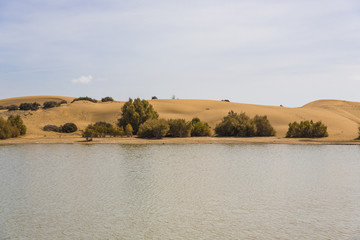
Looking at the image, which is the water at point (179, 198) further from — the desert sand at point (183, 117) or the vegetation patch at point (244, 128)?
the vegetation patch at point (244, 128)

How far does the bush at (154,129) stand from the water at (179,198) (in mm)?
14015

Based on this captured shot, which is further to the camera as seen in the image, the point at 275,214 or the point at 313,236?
the point at 275,214

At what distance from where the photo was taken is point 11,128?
1438 inches

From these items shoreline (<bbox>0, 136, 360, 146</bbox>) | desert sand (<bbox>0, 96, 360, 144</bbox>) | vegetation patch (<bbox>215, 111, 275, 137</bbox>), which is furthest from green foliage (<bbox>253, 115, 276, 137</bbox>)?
shoreline (<bbox>0, 136, 360, 146</bbox>)

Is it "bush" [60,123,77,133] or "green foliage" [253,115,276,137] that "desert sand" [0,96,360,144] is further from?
"bush" [60,123,77,133]

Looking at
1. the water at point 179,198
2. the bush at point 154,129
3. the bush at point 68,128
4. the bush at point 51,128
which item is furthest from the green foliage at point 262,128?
the bush at point 51,128

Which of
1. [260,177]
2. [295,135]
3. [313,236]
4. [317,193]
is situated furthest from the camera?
[295,135]

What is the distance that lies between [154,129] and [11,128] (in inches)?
577

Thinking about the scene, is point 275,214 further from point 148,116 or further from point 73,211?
point 148,116

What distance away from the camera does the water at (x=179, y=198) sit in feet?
30.7

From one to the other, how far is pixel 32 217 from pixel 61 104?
1983 inches

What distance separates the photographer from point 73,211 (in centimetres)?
1099

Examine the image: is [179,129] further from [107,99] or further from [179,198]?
[107,99]

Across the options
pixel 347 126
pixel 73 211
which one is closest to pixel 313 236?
pixel 73 211
